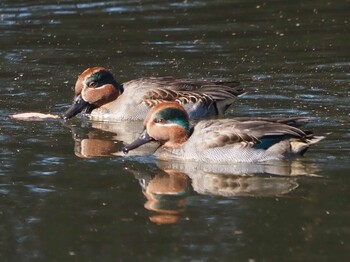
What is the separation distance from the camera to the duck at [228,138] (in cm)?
1118

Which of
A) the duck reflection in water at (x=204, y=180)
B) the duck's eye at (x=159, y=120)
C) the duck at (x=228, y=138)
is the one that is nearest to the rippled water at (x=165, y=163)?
the duck reflection in water at (x=204, y=180)

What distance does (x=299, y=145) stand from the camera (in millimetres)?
11172

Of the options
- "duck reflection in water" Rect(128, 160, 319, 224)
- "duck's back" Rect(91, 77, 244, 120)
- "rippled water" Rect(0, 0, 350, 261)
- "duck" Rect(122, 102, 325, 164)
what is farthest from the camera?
"duck's back" Rect(91, 77, 244, 120)

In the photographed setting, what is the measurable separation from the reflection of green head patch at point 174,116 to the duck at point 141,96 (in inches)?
89.8

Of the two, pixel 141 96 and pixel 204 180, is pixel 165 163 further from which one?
pixel 141 96

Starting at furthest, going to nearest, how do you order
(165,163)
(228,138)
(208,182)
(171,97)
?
(171,97), (165,163), (228,138), (208,182)

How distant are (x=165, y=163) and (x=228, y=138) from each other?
0.70 metres

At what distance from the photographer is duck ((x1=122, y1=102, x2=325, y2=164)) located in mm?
11180

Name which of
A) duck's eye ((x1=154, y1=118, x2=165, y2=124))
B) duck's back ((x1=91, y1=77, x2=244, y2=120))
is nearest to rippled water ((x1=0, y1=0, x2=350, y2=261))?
duck's back ((x1=91, y1=77, x2=244, y2=120))

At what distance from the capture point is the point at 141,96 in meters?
14.0

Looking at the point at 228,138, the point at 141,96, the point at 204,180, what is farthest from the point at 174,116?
the point at 141,96

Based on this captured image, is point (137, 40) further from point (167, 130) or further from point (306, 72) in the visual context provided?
point (167, 130)

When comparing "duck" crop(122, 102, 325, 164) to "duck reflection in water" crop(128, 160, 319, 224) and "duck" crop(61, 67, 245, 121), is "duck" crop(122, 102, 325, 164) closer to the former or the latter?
"duck reflection in water" crop(128, 160, 319, 224)

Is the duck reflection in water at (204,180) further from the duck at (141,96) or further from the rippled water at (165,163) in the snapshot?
the duck at (141,96)
